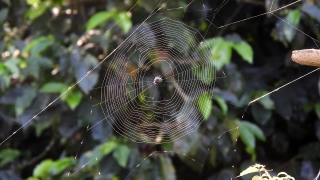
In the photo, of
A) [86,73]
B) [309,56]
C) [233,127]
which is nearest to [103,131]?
[86,73]

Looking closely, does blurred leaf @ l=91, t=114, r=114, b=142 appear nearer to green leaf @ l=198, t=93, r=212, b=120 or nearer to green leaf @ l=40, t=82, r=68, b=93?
green leaf @ l=40, t=82, r=68, b=93

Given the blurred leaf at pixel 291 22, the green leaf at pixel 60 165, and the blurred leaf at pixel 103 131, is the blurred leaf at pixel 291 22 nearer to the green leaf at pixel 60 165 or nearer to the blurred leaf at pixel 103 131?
the blurred leaf at pixel 103 131

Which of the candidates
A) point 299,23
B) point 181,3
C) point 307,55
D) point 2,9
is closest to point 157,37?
point 181,3

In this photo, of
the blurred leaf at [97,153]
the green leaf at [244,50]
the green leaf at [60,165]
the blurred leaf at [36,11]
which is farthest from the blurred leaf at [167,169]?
the blurred leaf at [36,11]

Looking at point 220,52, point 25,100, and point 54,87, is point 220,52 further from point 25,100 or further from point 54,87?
point 25,100

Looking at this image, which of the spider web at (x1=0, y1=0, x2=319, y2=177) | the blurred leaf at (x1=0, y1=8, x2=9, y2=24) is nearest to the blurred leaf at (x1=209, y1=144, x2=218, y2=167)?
the spider web at (x1=0, y1=0, x2=319, y2=177)

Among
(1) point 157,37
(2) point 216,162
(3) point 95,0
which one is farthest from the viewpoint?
(3) point 95,0

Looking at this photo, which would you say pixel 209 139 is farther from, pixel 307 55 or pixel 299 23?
pixel 307 55
